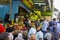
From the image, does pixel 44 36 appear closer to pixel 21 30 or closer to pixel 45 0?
pixel 21 30

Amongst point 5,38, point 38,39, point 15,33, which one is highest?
point 5,38

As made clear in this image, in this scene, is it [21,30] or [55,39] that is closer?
[21,30]

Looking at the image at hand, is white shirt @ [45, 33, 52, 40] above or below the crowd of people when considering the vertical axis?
below

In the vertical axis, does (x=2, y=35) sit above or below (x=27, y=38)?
above

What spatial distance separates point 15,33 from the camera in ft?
17.8

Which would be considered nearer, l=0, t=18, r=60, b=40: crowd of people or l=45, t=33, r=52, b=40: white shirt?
l=0, t=18, r=60, b=40: crowd of people

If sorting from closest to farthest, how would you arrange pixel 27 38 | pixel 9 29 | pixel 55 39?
1. pixel 9 29
2. pixel 27 38
3. pixel 55 39

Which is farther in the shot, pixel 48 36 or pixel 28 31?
pixel 48 36

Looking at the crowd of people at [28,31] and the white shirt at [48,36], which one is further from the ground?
the crowd of people at [28,31]

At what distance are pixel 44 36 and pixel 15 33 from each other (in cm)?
141

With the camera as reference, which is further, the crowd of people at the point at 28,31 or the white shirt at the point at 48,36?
the white shirt at the point at 48,36

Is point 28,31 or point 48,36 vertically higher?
point 28,31

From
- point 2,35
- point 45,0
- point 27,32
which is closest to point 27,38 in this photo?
point 27,32

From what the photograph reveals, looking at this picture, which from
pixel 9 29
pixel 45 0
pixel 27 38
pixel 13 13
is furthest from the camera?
pixel 45 0
